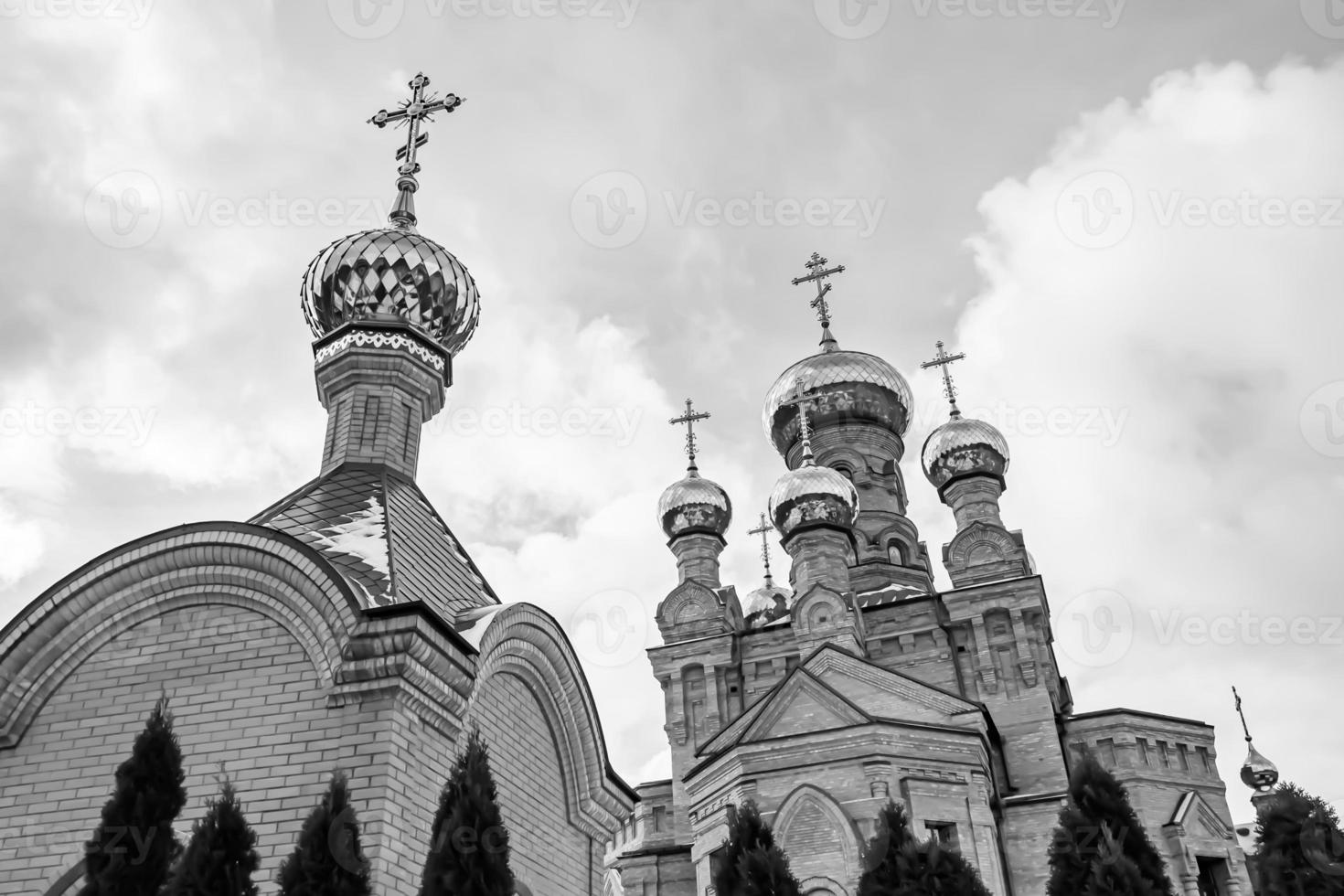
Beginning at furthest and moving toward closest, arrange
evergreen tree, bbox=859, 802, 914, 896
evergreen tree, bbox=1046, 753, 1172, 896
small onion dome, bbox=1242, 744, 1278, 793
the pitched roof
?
small onion dome, bbox=1242, 744, 1278, 793 < the pitched roof < evergreen tree, bbox=1046, 753, 1172, 896 < evergreen tree, bbox=859, 802, 914, 896

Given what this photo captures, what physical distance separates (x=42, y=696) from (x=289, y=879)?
2183 millimetres

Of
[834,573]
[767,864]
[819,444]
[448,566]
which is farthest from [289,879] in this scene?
[819,444]

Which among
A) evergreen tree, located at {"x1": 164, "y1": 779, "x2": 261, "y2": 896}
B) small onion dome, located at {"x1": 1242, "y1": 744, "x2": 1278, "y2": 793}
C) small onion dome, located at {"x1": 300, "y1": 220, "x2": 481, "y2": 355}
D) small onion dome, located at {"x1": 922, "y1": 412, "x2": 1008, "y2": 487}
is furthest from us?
small onion dome, located at {"x1": 1242, "y1": 744, "x2": 1278, "y2": 793}

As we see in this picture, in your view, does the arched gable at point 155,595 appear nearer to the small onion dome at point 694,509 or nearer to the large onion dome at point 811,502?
the large onion dome at point 811,502

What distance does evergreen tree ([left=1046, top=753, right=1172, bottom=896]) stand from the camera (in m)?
5.68

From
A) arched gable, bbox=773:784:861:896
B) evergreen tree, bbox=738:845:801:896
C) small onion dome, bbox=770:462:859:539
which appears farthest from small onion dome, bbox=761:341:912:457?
evergreen tree, bbox=738:845:801:896

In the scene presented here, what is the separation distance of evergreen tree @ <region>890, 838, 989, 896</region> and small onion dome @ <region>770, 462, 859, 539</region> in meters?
11.1

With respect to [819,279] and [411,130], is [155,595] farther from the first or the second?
[819,279]

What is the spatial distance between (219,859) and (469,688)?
154cm

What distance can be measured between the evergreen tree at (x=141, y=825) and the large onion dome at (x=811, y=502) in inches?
504

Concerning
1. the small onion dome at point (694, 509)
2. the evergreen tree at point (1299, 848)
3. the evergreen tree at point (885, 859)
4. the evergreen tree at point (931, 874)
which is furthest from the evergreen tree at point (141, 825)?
the small onion dome at point (694, 509)

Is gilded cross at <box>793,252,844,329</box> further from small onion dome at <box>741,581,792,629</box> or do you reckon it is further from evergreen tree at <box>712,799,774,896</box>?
evergreen tree at <box>712,799,774,896</box>

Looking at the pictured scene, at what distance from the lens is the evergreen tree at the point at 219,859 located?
4.18m

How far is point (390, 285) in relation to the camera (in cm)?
841
